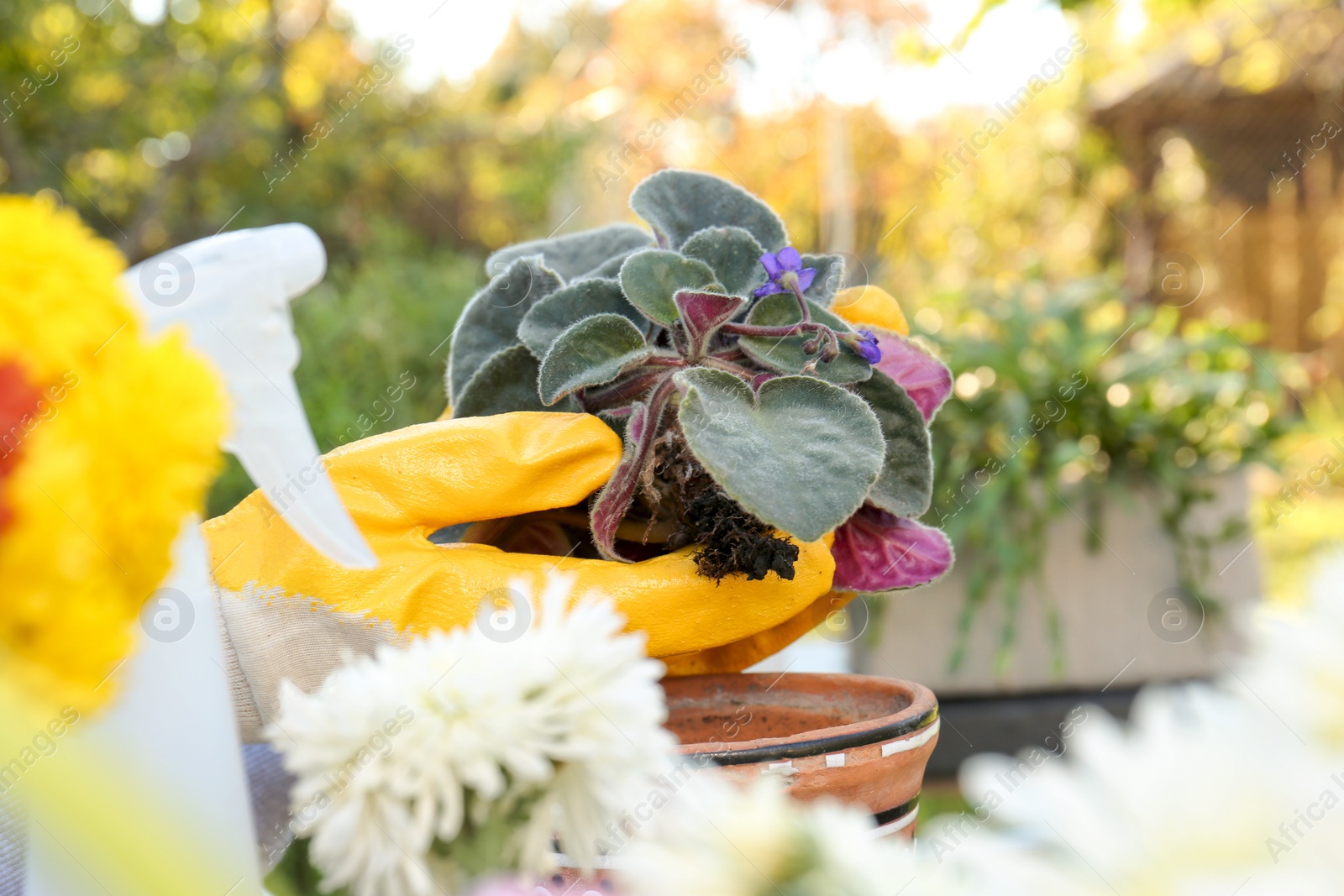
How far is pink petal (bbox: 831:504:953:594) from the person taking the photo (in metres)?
0.67

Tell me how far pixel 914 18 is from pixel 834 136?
2.49 feet

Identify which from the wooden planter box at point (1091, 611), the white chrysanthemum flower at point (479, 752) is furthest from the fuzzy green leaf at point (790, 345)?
the wooden planter box at point (1091, 611)

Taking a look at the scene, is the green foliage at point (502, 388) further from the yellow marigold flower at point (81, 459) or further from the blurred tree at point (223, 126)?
the blurred tree at point (223, 126)

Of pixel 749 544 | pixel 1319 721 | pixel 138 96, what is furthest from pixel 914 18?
pixel 1319 721

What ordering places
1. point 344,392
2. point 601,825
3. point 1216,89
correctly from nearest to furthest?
1. point 601,825
2. point 344,392
3. point 1216,89

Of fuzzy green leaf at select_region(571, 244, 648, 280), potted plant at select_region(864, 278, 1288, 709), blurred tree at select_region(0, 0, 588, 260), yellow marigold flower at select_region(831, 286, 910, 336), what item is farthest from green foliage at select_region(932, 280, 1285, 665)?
blurred tree at select_region(0, 0, 588, 260)

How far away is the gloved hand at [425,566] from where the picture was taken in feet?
1.84

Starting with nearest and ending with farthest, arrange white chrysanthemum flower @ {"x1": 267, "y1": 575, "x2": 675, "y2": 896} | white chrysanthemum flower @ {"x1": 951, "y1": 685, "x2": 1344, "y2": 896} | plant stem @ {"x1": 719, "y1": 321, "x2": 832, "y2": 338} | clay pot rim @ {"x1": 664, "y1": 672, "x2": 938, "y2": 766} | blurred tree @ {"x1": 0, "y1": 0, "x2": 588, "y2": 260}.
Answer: white chrysanthemum flower @ {"x1": 951, "y1": 685, "x2": 1344, "y2": 896}
white chrysanthemum flower @ {"x1": 267, "y1": 575, "x2": 675, "y2": 896}
clay pot rim @ {"x1": 664, "y1": 672, "x2": 938, "y2": 766}
plant stem @ {"x1": 719, "y1": 321, "x2": 832, "y2": 338}
blurred tree @ {"x1": 0, "y1": 0, "x2": 588, "y2": 260}

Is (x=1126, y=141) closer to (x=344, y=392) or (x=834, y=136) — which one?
(x=834, y=136)

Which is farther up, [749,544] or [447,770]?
[447,770]

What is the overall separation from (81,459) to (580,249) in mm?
610

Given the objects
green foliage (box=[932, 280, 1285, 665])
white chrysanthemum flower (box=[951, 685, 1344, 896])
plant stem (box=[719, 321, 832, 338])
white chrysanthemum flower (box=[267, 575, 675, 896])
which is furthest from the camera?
green foliage (box=[932, 280, 1285, 665])

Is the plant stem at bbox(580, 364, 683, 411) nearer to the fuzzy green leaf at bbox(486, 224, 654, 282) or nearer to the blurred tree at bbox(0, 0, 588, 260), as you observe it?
the fuzzy green leaf at bbox(486, 224, 654, 282)

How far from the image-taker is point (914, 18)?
5.53 meters
